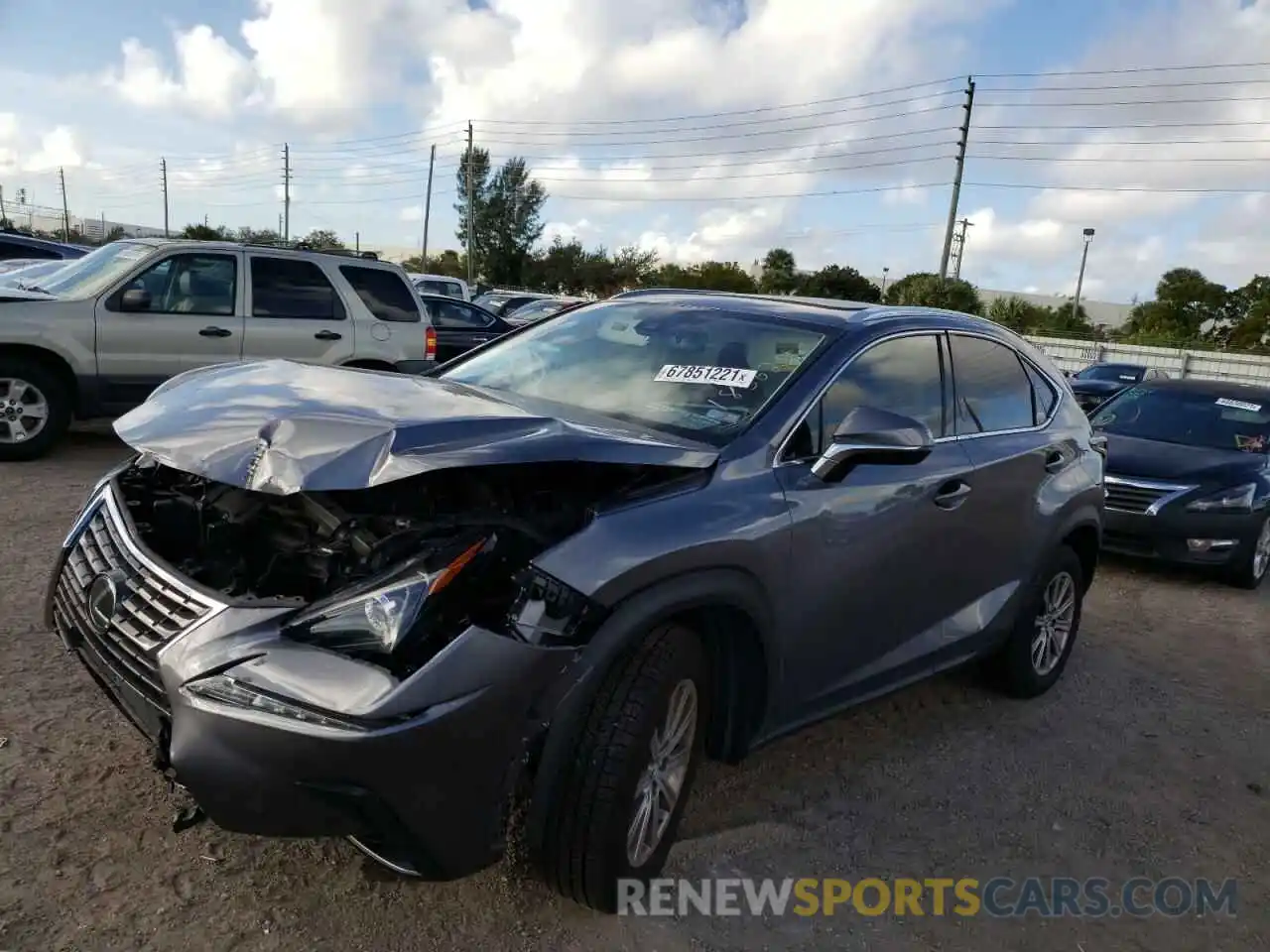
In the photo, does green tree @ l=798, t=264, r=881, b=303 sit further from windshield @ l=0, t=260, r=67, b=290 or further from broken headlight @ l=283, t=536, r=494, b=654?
broken headlight @ l=283, t=536, r=494, b=654

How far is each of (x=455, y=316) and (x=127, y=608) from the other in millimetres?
13113

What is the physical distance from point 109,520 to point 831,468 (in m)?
2.22

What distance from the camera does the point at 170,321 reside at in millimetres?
8164

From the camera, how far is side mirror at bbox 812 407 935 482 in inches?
120

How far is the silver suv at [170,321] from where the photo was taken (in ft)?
25.0

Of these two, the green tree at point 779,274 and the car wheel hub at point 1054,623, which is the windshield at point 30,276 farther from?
the green tree at point 779,274

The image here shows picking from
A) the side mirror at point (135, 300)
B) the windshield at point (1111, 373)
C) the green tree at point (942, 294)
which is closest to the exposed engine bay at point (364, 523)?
the side mirror at point (135, 300)

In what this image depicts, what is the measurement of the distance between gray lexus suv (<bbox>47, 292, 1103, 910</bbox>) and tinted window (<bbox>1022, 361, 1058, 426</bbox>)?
741mm

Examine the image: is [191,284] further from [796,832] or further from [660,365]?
[796,832]

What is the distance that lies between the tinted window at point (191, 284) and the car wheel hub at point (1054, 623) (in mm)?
6887

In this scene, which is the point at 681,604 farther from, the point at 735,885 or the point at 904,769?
the point at 904,769

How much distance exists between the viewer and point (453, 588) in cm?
240

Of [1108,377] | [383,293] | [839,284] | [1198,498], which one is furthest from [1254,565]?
[839,284]

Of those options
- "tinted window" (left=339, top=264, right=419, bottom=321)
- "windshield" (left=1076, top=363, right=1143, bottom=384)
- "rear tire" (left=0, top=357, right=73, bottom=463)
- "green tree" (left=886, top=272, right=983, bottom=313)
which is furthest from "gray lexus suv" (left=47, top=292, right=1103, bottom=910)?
"green tree" (left=886, top=272, right=983, bottom=313)
